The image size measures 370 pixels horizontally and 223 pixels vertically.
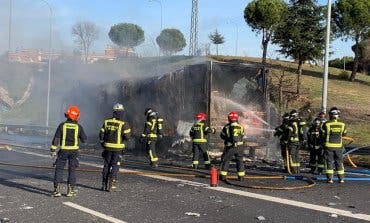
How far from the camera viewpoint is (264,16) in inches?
1628

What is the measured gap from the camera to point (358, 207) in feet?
29.7

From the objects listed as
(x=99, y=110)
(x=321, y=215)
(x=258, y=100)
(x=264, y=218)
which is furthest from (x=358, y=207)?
(x=99, y=110)

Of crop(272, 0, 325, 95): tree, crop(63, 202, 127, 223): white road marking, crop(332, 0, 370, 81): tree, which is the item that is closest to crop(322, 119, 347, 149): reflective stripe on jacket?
crop(63, 202, 127, 223): white road marking

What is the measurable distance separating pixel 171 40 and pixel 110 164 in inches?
2311

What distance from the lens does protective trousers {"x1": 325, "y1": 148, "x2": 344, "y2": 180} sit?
1199cm

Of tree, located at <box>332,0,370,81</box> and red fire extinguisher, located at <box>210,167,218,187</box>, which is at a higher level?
tree, located at <box>332,0,370,81</box>

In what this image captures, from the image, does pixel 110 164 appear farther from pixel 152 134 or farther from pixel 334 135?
pixel 334 135

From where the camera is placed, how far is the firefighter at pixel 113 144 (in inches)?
409

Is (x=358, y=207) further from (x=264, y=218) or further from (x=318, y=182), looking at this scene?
(x=318, y=182)

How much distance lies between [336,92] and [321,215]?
32655mm

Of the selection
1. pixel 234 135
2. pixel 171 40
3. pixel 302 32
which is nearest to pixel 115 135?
pixel 234 135

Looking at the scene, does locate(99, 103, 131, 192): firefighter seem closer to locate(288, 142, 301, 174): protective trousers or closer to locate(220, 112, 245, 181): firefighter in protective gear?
Answer: locate(220, 112, 245, 181): firefighter in protective gear

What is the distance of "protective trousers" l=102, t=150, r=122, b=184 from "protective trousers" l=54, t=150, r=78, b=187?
0.74 meters

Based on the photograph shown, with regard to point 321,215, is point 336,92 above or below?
above
